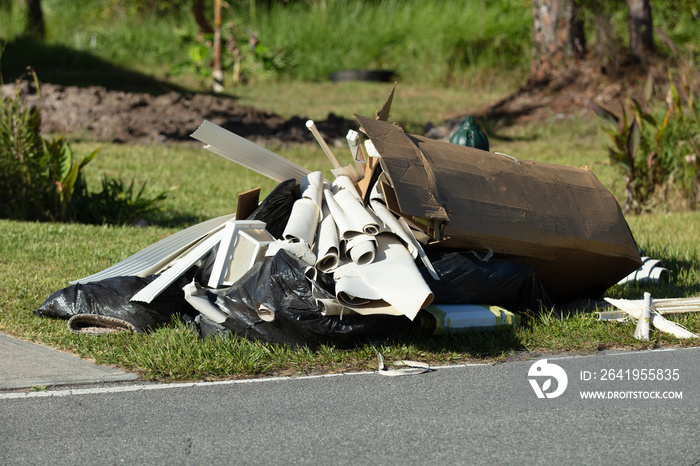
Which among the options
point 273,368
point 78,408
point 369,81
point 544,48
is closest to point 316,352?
point 273,368

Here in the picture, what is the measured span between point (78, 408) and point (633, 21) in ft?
52.3

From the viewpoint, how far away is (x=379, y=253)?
15.2 feet

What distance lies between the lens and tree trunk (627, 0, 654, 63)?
17.0 meters

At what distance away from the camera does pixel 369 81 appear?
21281 mm

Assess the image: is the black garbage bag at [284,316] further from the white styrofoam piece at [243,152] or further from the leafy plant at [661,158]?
the leafy plant at [661,158]

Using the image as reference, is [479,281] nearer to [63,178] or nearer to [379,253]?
[379,253]

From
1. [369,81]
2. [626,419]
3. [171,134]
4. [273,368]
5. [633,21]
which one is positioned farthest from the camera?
[369,81]

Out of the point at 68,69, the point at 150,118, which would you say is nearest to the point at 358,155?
the point at 150,118

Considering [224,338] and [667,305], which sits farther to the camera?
[667,305]

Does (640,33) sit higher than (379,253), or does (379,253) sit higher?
(640,33)

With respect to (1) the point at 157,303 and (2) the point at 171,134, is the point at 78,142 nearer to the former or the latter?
(2) the point at 171,134

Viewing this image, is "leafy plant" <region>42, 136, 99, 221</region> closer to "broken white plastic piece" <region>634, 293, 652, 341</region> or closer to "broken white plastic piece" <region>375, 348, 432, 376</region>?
"broken white plastic piece" <region>375, 348, 432, 376</region>

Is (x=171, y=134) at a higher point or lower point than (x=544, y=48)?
lower

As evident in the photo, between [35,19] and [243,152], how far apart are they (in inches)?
873
